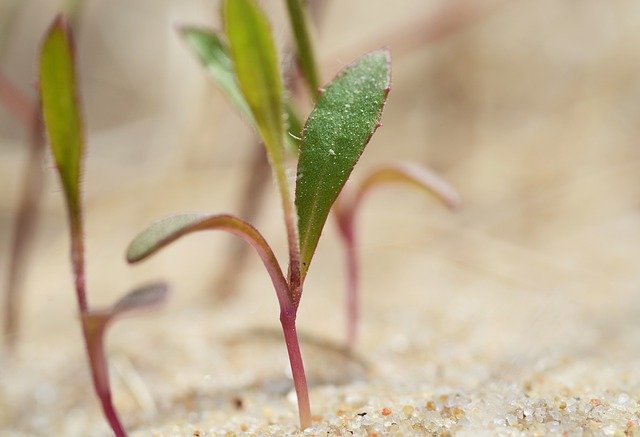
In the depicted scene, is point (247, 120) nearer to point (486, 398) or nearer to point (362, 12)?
point (486, 398)

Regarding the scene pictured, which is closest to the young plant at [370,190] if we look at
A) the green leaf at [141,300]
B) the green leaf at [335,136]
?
the green leaf at [335,136]

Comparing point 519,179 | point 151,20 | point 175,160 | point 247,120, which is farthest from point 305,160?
point 151,20

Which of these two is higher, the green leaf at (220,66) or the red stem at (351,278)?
the green leaf at (220,66)

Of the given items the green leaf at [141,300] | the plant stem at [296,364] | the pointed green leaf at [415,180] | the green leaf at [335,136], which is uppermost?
the pointed green leaf at [415,180]

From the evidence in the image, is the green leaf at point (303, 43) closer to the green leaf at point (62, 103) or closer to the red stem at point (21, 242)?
the green leaf at point (62, 103)

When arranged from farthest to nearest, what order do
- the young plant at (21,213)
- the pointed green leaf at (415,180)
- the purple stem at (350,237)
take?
1. the young plant at (21,213)
2. the purple stem at (350,237)
3. the pointed green leaf at (415,180)

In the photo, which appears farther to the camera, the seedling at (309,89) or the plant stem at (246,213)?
the plant stem at (246,213)
